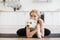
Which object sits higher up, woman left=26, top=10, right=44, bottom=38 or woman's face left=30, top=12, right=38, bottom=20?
woman's face left=30, top=12, right=38, bottom=20

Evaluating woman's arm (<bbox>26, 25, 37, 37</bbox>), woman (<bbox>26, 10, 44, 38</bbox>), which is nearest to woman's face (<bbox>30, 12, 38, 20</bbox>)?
woman (<bbox>26, 10, 44, 38</bbox>)

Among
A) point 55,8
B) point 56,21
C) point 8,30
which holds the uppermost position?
point 55,8

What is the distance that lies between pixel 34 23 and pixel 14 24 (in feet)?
3.63

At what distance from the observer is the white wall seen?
10.2 feet

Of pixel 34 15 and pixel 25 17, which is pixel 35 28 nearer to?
pixel 34 15

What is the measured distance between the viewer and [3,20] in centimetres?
316

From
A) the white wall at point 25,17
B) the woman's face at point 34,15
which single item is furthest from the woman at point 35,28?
the white wall at point 25,17

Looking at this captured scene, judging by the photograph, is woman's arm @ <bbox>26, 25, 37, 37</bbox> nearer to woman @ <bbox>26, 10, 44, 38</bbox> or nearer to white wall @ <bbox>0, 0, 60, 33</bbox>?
woman @ <bbox>26, 10, 44, 38</bbox>

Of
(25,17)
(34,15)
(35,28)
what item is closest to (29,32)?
(35,28)

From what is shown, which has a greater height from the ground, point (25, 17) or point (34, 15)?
point (34, 15)

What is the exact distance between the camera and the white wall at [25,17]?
10.2ft

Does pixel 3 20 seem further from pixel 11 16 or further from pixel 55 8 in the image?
pixel 55 8

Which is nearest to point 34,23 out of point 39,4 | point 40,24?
point 40,24

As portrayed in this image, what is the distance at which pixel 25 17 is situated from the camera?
3.14 meters
